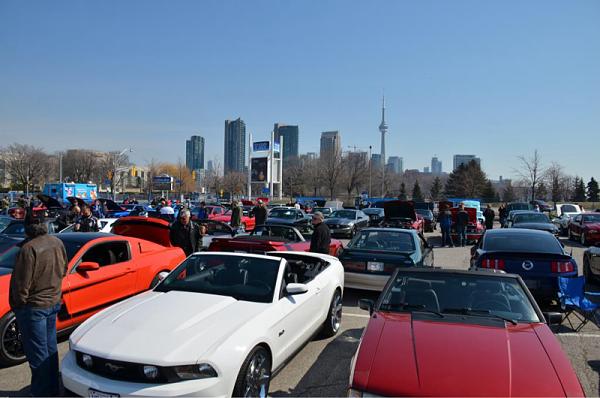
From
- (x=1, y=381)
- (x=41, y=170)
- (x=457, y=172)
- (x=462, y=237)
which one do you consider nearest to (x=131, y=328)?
(x=1, y=381)

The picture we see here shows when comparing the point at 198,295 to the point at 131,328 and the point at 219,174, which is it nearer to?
the point at 131,328

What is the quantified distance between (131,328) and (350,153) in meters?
70.0

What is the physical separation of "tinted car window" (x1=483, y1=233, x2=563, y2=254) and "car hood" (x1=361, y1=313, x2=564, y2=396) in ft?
14.5

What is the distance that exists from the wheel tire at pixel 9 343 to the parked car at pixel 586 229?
68.3 feet

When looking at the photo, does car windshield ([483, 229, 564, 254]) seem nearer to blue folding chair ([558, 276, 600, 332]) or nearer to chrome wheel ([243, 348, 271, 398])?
blue folding chair ([558, 276, 600, 332])

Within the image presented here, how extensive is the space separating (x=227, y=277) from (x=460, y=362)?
2768mm

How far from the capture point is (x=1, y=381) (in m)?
4.48

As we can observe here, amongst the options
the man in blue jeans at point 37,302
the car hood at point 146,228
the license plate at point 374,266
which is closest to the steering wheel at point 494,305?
the license plate at point 374,266

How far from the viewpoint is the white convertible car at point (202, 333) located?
10.7 ft

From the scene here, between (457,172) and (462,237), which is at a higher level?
(457,172)

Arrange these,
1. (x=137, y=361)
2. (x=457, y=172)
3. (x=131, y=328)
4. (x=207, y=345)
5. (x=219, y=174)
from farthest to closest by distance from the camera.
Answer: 1. (x=219, y=174)
2. (x=457, y=172)
3. (x=131, y=328)
4. (x=207, y=345)
5. (x=137, y=361)

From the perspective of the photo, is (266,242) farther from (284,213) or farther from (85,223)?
(284,213)

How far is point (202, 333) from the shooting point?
363 centimetres

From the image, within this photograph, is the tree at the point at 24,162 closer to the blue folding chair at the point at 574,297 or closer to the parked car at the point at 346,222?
the parked car at the point at 346,222
